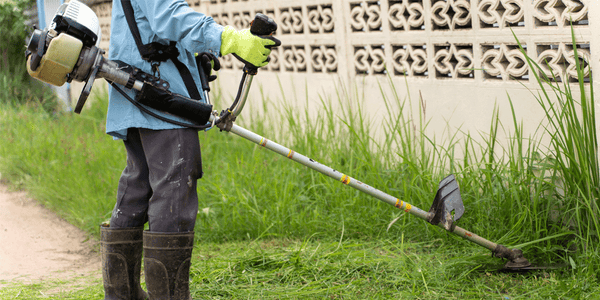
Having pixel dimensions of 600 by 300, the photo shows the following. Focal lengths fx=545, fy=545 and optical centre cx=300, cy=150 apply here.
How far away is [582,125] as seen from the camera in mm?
2895

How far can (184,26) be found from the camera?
2.04 m

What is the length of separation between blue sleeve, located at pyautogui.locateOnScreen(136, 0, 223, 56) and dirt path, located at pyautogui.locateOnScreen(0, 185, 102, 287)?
6.51 ft

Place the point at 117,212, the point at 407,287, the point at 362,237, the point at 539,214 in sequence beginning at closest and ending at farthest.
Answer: the point at 117,212, the point at 407,287, the point at 539,214, the point at 362,237

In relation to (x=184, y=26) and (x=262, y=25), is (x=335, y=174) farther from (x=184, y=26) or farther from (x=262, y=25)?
(x=184, y=26)

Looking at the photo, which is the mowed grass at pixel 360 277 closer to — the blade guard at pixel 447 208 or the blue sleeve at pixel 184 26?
the blade guard at pixel 447 208

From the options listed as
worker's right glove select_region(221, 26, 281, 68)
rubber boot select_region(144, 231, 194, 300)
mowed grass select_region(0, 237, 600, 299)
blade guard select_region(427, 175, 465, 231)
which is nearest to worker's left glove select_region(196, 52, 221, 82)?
worker's right glove select_region(221, 26, 281, 68)

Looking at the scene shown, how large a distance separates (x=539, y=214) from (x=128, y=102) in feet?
7.37

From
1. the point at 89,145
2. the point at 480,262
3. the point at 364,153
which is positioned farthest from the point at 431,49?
the point at 89,145

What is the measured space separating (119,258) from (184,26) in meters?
1.13

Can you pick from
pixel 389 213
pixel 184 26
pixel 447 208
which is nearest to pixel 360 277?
pixel 447 208

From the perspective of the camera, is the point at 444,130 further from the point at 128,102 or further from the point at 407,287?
the point at 128,102

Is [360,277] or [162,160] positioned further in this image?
[360,277]

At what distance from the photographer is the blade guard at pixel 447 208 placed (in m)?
2.61

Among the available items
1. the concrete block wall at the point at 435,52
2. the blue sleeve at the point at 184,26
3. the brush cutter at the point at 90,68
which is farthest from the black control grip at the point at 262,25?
the concrete block wall at the point at 435,52
